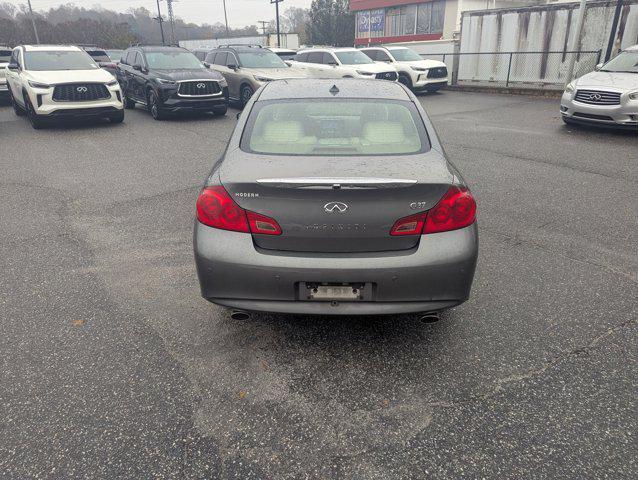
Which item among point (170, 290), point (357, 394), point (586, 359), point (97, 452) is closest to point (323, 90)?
point (170, 290)

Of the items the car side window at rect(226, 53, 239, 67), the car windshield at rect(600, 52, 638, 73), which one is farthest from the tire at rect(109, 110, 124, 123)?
the car windshield at rect(600, 52, 638, 73)

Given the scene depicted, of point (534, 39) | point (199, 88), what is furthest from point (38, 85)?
point (534, 39)

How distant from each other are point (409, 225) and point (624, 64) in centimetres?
1108

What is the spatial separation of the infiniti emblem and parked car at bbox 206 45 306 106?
11684mm

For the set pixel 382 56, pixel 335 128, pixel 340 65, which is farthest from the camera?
pixel 382 56

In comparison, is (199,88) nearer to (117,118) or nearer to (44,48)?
(117,118)

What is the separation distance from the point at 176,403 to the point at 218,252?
2.87ft

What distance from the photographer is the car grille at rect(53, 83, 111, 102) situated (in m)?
10.7

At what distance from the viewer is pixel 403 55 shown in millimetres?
19359

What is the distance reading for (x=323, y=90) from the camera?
3.92 m

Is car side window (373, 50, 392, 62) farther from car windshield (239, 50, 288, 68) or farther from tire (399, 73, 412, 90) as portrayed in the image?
car windshield (239, 50, 288, 68)

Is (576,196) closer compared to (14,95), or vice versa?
(576,196)

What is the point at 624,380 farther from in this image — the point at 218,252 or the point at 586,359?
the point at 218,252

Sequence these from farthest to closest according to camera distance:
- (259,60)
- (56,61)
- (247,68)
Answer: (259,60) → (247,68) → (56,61)
